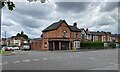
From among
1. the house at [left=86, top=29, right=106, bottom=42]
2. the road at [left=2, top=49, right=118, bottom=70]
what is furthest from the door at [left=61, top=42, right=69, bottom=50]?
the road at [left=2, top=49, right=118, bottom=70]

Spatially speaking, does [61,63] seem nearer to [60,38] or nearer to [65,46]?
[60,38]

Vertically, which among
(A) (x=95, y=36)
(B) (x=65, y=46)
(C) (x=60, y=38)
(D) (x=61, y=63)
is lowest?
(D) (x=61, y=63)

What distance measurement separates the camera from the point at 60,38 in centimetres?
5766

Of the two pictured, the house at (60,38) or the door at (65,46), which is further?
the door at (65,46)

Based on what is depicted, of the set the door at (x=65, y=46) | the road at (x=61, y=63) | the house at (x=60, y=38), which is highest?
the house at (x=60, y=38)

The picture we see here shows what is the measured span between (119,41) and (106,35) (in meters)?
11.4

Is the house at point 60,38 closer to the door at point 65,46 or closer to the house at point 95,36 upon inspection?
the door at point 65,46

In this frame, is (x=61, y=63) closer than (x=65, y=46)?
Yes

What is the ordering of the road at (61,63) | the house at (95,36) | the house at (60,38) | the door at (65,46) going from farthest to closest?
1. the house at (95,36)
2. the door at (65,46)
3. the house at (60,38)
4. the road at (61,63)

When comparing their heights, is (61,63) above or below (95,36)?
below

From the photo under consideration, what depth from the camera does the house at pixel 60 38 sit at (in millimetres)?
57562

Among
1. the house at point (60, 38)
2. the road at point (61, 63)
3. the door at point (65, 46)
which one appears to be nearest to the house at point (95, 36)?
the house at point (60, 38)

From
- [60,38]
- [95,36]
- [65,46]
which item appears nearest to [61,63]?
[60,38]

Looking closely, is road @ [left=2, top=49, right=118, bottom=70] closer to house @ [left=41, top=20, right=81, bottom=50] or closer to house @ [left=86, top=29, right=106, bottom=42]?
house @ [left=41, top=20, right=81, bottom=50]
